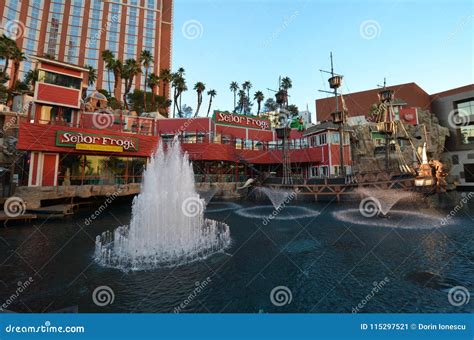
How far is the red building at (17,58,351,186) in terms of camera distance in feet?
65.2

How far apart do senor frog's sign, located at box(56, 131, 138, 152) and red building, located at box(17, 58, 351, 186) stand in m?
0.07

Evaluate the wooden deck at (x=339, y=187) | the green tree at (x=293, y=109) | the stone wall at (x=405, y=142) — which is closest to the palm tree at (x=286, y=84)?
the green tree at (x=293, y=109)

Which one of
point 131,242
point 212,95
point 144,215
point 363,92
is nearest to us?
point 131,242

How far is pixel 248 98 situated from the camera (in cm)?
7769

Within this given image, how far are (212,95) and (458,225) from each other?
59.6 meters

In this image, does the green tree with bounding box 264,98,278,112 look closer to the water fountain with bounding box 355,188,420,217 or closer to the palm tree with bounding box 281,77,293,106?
the palm tree with bounding box 281,77,293,106

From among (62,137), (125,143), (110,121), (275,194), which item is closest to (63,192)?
(62,137)

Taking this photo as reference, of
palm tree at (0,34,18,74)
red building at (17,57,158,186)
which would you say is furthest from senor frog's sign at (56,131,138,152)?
palm tree at (0,34,18,74)

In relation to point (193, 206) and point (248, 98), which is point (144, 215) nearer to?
point (193, 206)

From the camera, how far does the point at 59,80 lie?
2178cm

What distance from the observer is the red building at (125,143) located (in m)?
19.9

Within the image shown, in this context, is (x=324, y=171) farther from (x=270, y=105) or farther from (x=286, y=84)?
(x=270, y=105)

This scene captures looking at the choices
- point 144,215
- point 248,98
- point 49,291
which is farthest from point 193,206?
point 248,98

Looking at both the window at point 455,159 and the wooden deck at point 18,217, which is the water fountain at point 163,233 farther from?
the window at point 455,159
